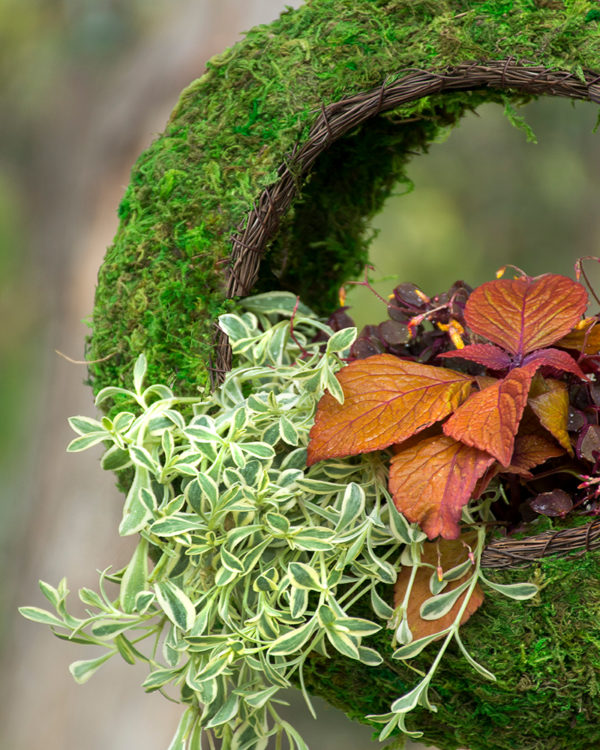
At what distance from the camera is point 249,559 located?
719 millimetres

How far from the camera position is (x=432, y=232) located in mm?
2830

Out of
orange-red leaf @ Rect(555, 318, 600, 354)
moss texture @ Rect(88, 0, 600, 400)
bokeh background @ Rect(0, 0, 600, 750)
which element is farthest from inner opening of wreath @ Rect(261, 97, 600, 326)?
orange-red leaf @ Rect(555, 318, 600, 354)

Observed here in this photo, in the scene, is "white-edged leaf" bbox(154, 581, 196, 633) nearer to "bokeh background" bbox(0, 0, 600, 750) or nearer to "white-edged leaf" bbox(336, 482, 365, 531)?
"white-edged leaf" bbox(336, 482, 365, 531)

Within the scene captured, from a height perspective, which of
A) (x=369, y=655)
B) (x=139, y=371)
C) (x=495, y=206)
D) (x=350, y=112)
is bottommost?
(x=369, y=655)

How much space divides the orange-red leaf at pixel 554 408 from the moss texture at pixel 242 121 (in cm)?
34

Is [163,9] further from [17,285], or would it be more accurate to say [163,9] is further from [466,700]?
[466,700]

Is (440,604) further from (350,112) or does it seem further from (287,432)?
(350,112)

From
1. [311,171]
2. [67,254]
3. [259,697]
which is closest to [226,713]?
[259,697]

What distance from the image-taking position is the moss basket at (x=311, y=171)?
705mm

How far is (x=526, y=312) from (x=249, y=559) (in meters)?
0.37

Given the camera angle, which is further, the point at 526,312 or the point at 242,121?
the point at 242,121

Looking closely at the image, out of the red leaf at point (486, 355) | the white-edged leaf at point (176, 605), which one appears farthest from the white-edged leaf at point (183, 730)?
the red leaf at point (486, 355)

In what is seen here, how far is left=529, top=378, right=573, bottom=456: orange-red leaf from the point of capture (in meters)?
0.69

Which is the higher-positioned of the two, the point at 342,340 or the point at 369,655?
the point at 342,340
